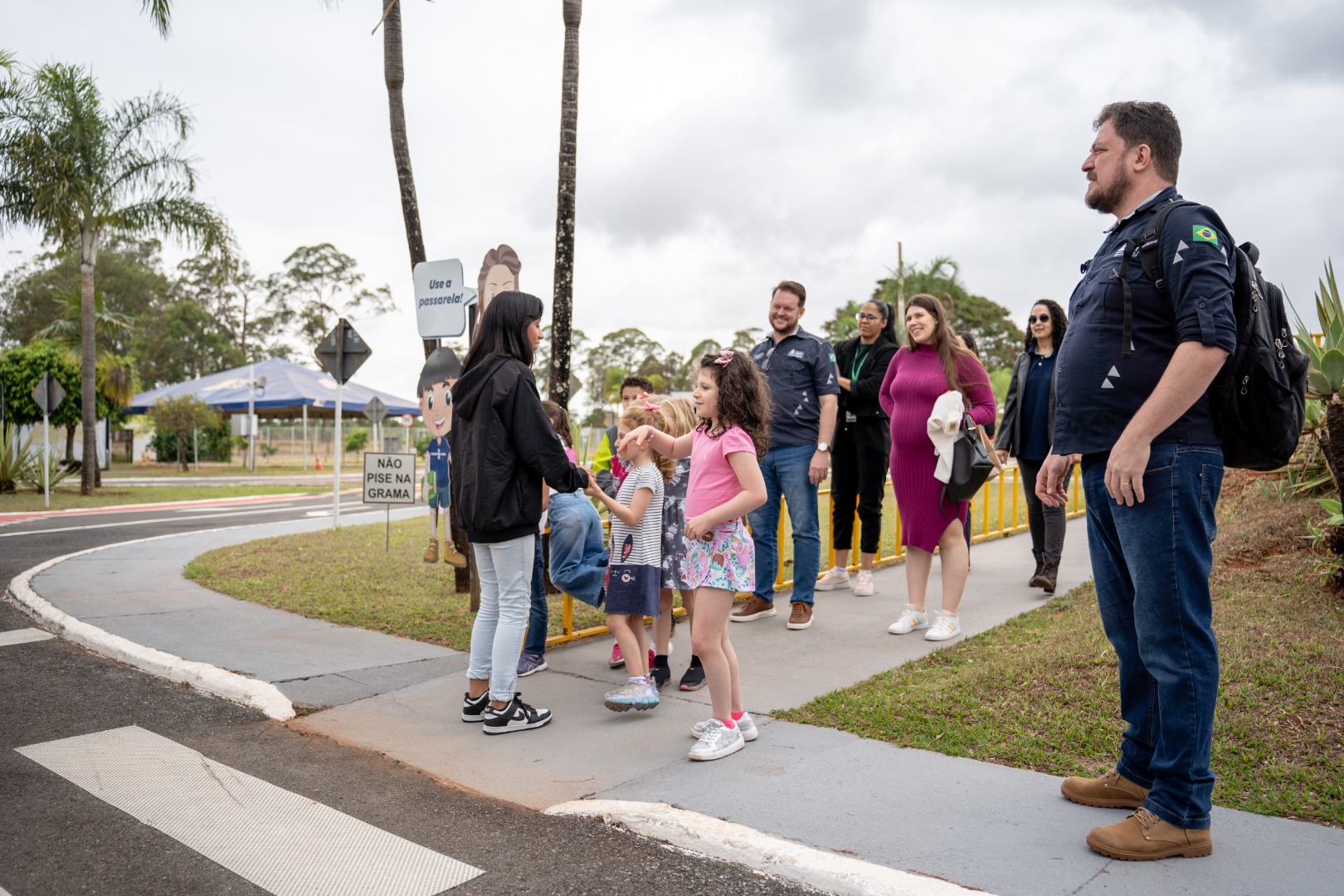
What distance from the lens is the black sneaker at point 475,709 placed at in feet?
15.8

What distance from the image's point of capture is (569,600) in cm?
635

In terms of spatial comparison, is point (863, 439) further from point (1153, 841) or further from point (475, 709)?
point (1153, 841)

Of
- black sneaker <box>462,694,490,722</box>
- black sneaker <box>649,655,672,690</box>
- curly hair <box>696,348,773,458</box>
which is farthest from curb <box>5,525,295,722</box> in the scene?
curly hair <box>696,348,773,458</box>

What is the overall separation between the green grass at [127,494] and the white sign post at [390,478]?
11188 millimetres

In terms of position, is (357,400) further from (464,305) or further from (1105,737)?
(1105,737)

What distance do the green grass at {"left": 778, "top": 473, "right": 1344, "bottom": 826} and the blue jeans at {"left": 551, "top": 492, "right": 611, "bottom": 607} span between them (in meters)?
1.50

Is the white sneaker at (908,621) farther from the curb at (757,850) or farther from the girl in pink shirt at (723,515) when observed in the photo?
the curb at (757,850)

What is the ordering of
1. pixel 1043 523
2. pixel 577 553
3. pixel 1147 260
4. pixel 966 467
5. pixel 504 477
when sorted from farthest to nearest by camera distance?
pixel 1043 523 < pixel 966 467 < pixel 577 553 < pixel 504 477 < pixel 1147 260

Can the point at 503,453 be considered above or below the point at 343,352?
below

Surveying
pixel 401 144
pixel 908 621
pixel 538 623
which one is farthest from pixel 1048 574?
pixel 401 144

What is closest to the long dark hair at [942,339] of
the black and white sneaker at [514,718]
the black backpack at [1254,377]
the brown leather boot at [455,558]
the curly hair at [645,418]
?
the curly hair at [645,418]

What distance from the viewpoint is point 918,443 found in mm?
6102

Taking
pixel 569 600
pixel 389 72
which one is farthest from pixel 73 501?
pixel 569 600

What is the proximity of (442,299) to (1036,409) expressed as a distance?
15.6 feet
